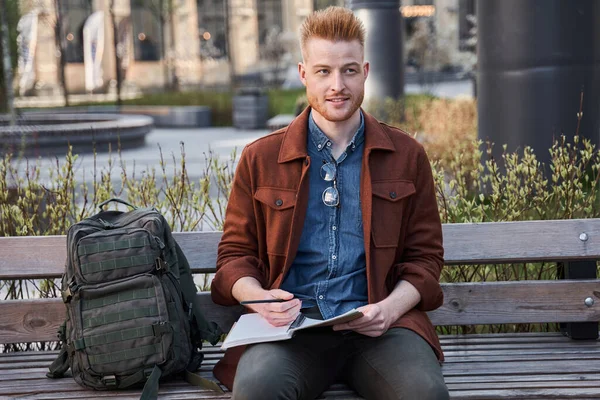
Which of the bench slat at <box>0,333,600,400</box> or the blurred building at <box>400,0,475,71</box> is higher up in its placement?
the blurred building at <box>400,0,475,71</box>

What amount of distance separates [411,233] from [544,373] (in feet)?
2.49

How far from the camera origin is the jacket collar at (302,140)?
133 inches

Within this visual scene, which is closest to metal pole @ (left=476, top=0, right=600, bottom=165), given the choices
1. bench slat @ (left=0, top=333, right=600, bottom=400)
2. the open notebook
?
bench slat @ (left=0, top=333, right=600, bottom=400)

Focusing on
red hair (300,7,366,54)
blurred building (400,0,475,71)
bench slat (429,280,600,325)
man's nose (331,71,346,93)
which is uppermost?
blurred building (400,0,475,71)

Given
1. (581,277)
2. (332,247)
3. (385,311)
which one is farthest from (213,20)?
(385,311)

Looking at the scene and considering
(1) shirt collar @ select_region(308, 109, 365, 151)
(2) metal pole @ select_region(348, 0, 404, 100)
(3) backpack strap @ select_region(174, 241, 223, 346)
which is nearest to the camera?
(1) shirt collar @ select_region(308, 109, 365, 151)

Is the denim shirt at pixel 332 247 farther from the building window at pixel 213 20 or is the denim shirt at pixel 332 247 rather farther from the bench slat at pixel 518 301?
the building window at pixel 213 20

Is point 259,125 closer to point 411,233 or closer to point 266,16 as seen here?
point 411,233

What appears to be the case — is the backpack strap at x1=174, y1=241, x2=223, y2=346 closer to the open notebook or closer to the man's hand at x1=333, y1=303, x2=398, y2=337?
the open notebook

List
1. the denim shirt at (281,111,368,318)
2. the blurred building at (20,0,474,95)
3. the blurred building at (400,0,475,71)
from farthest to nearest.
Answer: the blurred building at (20,0,474,95) → the blurred building at (400,0,475,71) → the denim shirt at (281,111,368,318)

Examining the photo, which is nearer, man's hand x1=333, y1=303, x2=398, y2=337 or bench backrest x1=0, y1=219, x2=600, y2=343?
man's hand x1=333, y1=303, x2=398, y2=337

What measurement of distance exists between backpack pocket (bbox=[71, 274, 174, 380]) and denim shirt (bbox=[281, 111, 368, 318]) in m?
0.48

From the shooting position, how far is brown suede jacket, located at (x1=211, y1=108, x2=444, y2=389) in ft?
10.9

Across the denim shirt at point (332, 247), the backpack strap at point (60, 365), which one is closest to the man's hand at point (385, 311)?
the denim shirt at point (332, 247)
